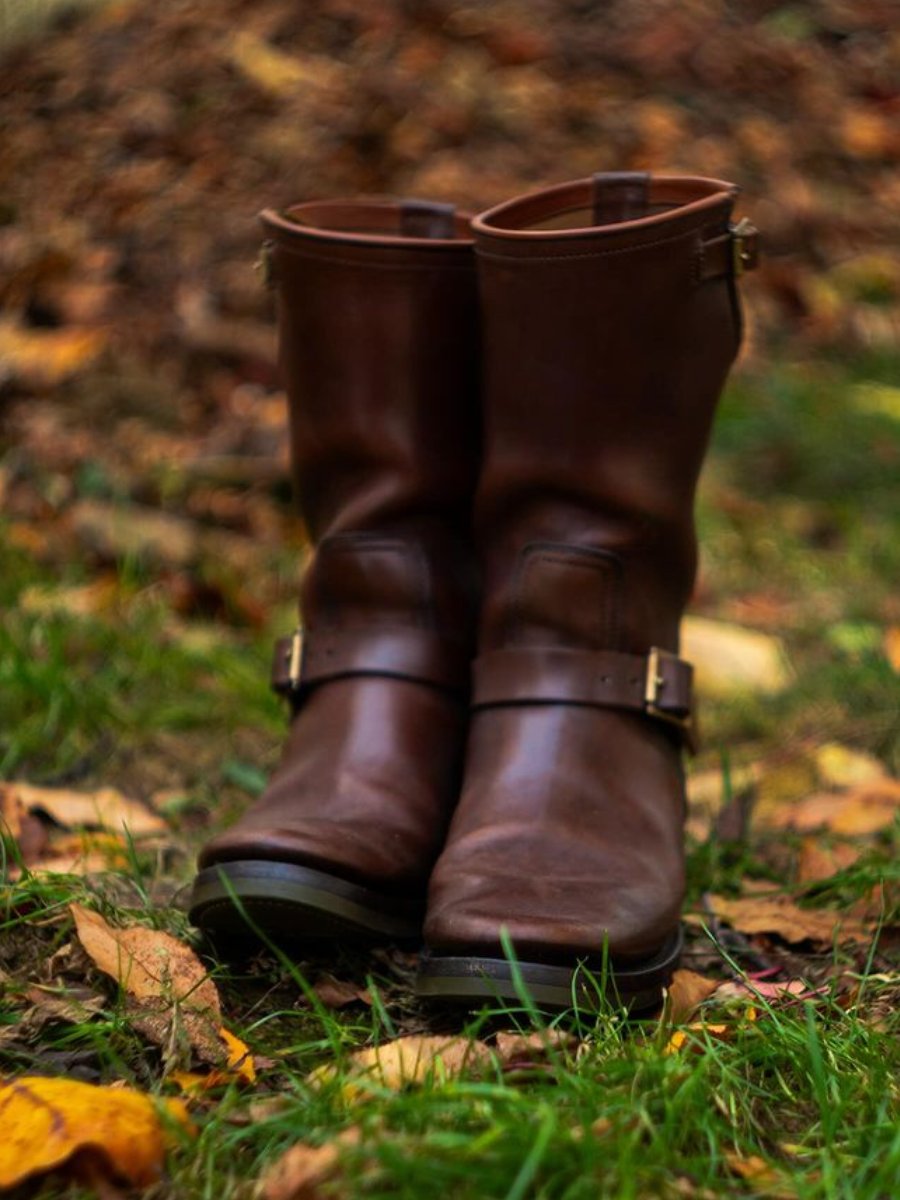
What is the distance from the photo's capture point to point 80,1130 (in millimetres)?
970

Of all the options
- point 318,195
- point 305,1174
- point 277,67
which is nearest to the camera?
point 305,1174

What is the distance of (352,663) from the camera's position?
157cm

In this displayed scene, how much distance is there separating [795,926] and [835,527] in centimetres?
185

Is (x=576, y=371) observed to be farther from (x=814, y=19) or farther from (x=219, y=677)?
(x=814, y=19)

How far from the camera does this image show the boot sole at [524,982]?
1.21 m

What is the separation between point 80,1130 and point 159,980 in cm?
28

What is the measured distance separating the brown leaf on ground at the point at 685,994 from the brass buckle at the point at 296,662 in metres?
0.53

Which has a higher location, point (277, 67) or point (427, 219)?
point (277, 67)

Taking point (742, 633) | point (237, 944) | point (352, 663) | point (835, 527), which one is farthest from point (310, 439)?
point (835, 527)

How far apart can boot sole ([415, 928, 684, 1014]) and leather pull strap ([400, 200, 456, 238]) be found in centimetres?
81

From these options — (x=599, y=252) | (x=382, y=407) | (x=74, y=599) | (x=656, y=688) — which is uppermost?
(x=599, y=252)

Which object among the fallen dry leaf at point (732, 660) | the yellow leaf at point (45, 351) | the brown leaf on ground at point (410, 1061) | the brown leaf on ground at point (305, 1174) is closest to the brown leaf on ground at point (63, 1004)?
the brown leaf on ground at point (410, 1061)

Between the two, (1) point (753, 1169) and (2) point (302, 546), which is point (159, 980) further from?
(2) point (302, 546)

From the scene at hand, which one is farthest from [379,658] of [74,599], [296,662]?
[74,599]
